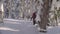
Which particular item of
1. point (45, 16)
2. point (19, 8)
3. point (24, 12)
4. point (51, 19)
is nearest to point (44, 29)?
point (45, 16)

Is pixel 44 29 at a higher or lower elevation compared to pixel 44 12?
lower

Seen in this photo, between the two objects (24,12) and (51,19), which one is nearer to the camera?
(51,19)

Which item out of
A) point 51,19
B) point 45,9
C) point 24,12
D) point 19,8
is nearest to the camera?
point 45,9

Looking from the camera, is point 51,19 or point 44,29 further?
point 51,19

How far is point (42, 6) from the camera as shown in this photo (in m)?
16.0

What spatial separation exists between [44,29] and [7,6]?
141 ft

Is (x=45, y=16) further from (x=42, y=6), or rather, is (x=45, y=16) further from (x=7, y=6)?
(x=7, y=6)

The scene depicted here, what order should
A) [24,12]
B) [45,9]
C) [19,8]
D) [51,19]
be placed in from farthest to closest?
[19,8], [24,12], [51,19], [45,9]

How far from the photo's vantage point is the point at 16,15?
5581cm

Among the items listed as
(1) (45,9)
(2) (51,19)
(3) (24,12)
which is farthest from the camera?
(3) (24,12)

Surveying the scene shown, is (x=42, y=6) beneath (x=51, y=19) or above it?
above

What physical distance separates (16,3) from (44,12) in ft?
144

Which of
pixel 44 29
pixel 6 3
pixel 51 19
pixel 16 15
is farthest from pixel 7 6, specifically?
pixel 44 29

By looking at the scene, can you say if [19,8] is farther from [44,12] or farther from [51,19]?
[44,12]
